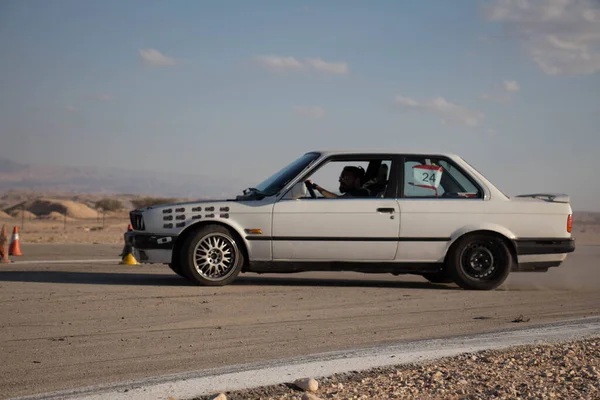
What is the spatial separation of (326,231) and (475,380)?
5.43 m

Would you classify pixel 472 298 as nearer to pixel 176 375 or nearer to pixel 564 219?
pixel 564 219

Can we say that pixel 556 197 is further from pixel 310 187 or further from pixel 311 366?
pixel 311 366

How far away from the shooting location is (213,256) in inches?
420

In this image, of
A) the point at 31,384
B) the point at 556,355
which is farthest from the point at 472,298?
the point at 31,384

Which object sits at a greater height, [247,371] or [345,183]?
[345,183]

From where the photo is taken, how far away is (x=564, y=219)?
36.7ft

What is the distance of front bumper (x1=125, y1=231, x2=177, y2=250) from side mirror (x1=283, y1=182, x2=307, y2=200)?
1.50 metres

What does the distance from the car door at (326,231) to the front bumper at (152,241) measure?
1287mm

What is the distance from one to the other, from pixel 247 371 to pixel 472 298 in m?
5.11

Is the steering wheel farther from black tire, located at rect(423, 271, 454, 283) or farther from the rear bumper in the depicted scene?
the rear bumper

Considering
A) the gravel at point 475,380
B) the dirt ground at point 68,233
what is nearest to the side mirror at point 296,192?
the gravel at point 475,380

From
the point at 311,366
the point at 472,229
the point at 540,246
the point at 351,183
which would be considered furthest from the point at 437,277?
the point at 311,366

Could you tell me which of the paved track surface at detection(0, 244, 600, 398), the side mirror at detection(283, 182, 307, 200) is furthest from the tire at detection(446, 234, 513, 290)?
the side mirror at detection(283, 182, 307, 200)

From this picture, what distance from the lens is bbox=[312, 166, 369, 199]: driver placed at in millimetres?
11055
